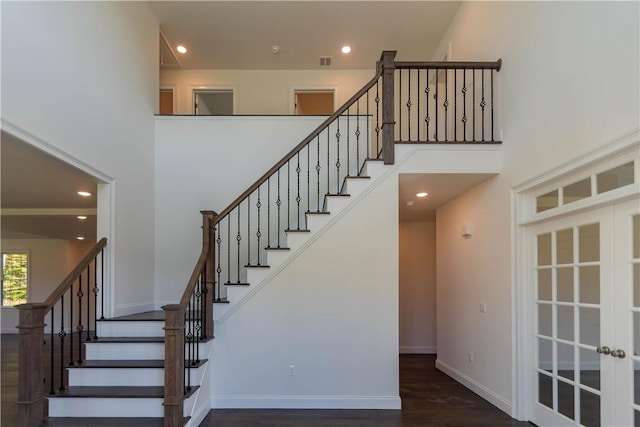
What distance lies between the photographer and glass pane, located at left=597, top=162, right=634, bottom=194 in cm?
260

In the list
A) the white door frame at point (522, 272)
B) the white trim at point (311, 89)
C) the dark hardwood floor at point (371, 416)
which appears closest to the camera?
the white door frame at point (522, 272)

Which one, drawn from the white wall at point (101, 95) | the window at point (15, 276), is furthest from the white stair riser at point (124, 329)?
the window at point (15, 276)

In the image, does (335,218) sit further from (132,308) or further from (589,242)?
(132,308)

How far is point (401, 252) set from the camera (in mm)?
7340

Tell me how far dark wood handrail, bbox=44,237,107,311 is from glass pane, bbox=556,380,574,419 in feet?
14.3

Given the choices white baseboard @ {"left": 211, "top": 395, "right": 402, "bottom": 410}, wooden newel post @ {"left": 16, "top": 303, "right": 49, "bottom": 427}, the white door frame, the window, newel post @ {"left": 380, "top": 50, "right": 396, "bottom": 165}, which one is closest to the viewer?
wooden newel post @ {"left": 16, "top": 303, "right": 49, "bottom": 427}

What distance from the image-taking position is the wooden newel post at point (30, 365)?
3137mm

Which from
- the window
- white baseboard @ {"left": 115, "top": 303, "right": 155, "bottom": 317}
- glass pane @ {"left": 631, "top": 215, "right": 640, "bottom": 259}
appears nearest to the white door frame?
glass pane @ {"left": 631, "top": 215, "right": 640, "bottom": 259}

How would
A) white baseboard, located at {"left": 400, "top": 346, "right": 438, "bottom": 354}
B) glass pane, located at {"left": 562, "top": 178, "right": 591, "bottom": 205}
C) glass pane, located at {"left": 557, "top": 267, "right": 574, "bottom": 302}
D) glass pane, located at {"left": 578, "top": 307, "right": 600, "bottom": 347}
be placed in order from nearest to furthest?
1. glass pane, located at {"left": 578, "top": 307, "right": 600, "bottom": 347}
2. glass pane, located at {"left": 562, "top": 178, "right": 591, "bottom": 205}
3. glass pane, located at {"left": 557, "top": 267, "right": 574, "bottom": 302}
4. white baseboard, located at {"left": 400, "top": 346, "right": 438, "bottom": 354}

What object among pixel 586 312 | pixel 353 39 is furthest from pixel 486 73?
pixel 586 312

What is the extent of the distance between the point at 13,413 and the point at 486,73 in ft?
20.9

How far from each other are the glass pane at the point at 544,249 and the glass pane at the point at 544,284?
9cm

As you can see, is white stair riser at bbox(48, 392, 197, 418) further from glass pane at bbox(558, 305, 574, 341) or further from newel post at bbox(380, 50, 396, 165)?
glass pane at bbox(558, 305, 574, 341)

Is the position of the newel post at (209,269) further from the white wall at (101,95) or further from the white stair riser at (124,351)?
the white wall at (101,95)
